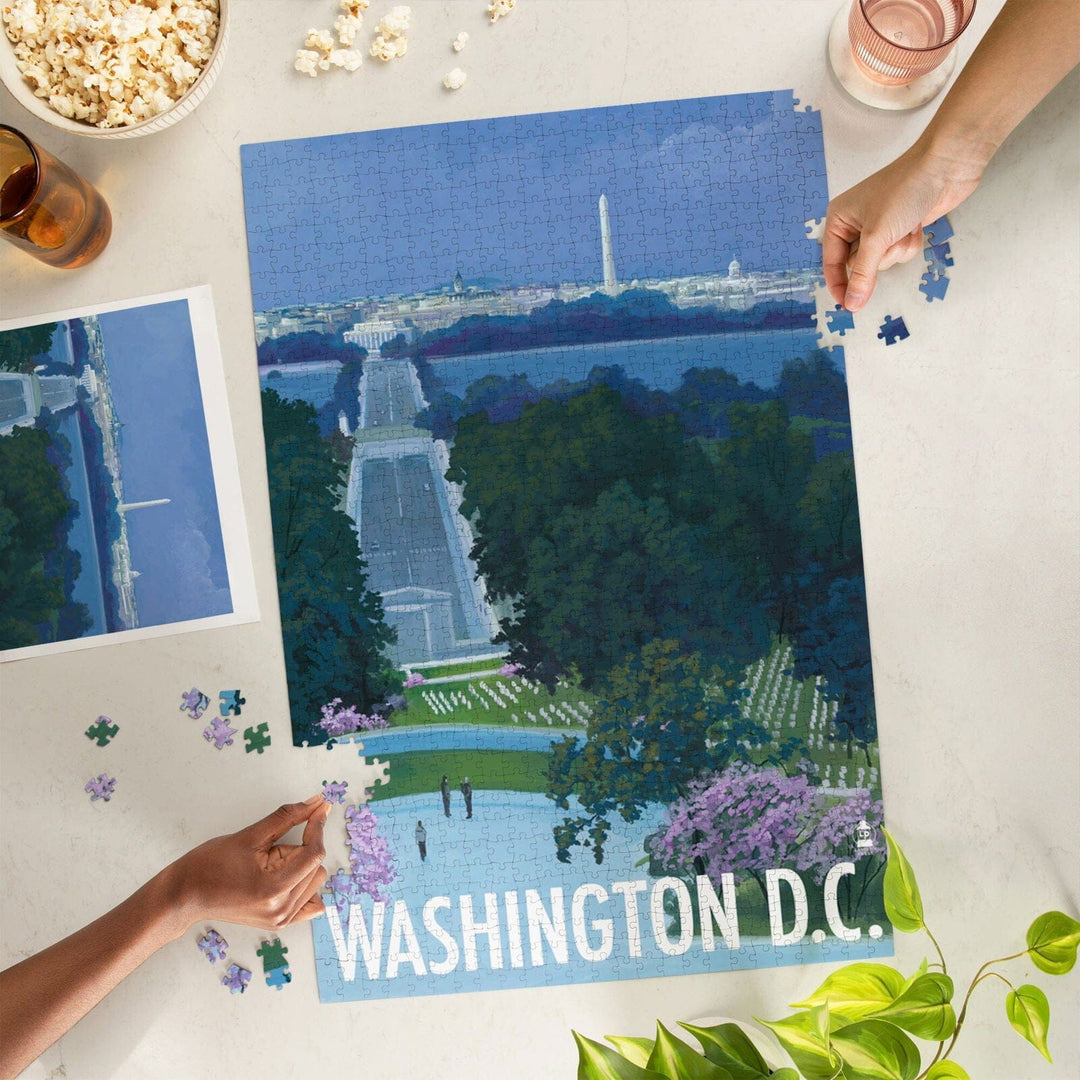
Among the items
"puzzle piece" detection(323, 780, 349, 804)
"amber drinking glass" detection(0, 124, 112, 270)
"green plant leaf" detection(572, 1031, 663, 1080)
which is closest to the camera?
"green plant leaf" detection(572, 1031, 663, 1080)

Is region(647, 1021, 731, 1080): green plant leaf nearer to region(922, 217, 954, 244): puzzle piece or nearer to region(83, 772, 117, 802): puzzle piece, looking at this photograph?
region(83, 772, 117, 802): puzzle piece

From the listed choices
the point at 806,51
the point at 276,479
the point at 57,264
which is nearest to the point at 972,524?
the point at 806,51

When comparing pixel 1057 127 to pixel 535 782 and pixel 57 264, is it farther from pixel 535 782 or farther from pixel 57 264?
pixel 57 264

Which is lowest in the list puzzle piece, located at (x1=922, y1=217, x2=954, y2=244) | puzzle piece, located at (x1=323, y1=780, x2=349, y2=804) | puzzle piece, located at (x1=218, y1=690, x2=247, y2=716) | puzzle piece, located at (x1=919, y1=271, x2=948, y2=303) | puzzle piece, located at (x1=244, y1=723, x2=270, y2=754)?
puzzle piece, located at (x1=323, y1=780, x2=349, y2=804)

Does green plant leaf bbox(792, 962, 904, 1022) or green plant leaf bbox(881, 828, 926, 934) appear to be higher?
green plant leaf bbox(881, 828, 926, 934)

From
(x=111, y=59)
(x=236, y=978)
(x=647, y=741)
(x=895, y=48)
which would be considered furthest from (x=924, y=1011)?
(x=111, y=59)

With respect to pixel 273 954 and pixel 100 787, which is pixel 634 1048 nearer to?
pixel 273 954

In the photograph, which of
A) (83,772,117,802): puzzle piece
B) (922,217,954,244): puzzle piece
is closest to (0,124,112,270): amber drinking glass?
(83,772,117,802): puzzle piece
